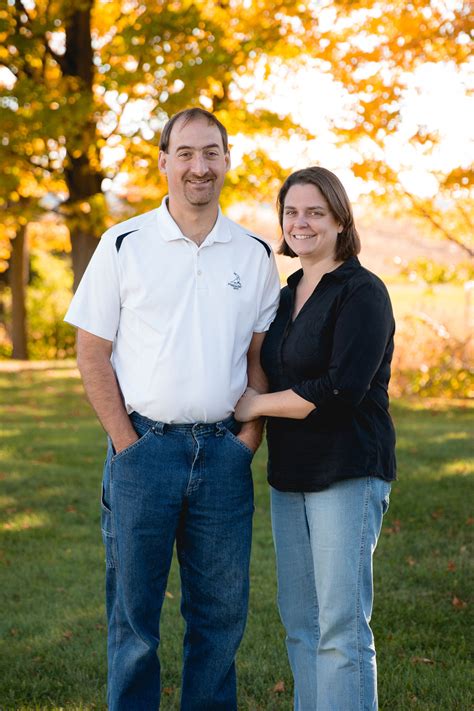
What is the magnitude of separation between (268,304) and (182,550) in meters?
1.04

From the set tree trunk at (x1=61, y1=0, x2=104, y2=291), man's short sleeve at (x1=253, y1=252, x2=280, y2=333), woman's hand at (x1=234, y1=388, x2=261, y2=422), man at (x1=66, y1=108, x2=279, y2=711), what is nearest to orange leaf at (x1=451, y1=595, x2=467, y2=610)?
man at (x1=66, y1=108, x2=279, y2=711)

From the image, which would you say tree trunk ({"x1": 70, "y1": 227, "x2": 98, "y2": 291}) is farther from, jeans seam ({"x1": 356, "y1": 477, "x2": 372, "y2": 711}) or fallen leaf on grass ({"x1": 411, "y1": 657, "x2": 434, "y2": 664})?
jeans seam ({"x1": 356, "y1": 477, "x2": 372, "y2": 711})

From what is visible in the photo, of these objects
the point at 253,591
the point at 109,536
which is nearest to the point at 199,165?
the point at 109,536

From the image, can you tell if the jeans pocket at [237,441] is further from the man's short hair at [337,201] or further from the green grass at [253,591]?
the green grass at [253,591]

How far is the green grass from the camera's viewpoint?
4391 mm

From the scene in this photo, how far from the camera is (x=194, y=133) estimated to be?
11.3 feet

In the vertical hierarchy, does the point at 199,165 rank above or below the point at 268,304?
above

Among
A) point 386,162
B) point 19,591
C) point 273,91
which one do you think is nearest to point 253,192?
point 273,91

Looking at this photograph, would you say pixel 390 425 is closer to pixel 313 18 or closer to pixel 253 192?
pixel 313 18

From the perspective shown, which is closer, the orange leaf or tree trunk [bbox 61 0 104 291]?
the orange leaf

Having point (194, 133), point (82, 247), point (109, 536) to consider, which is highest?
point (82, 247)

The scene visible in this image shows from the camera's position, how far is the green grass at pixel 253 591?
4391mm

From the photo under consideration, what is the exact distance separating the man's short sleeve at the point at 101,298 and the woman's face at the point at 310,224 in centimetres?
68

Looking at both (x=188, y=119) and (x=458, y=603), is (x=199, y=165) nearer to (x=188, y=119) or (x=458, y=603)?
(x=188, y=119)
